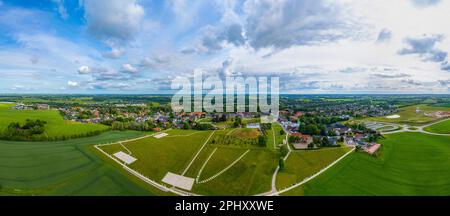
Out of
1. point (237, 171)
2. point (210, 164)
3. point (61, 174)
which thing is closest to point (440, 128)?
point (237, 171)

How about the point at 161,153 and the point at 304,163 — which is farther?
the point at 161,153

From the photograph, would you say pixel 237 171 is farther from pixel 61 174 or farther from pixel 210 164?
pixel 61 174

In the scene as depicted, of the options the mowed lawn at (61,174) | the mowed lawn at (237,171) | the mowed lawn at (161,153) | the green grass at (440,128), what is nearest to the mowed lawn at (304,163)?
the mowed lawn at (237,171)

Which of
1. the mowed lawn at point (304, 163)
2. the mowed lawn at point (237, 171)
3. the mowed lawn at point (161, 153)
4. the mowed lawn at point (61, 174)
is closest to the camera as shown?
the mowed lawn at point (61, 174)

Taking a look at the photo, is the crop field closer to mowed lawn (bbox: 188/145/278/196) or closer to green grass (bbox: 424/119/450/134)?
mowed lawn (bbox: 188/145/278/196)

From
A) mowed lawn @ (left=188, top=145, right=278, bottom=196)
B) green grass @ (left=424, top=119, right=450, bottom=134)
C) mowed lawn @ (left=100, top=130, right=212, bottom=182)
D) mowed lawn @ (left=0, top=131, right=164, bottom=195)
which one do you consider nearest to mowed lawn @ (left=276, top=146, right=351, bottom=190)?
mowed lawn @ (left=188, top=145, right=278, bottom=196)

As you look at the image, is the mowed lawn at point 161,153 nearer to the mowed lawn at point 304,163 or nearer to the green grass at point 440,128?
the mowed lawn at point 304,163
